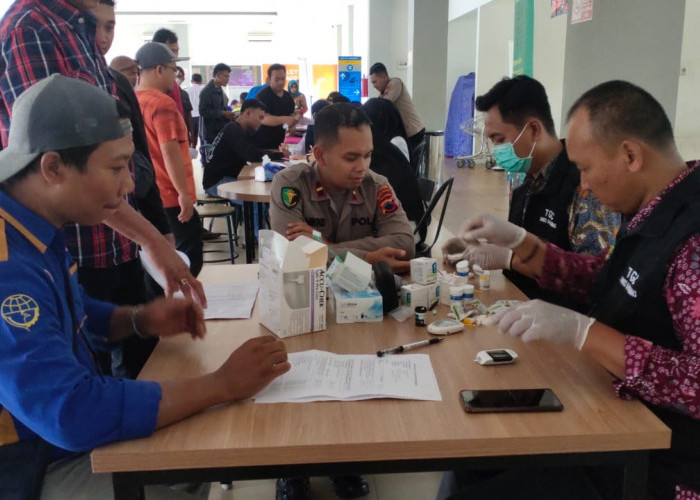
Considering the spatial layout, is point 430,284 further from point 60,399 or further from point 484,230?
point 60,399

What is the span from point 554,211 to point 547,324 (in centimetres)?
91

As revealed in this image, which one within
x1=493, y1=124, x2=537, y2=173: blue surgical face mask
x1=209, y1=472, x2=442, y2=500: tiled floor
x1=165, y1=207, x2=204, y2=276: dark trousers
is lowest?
x1=209, y1=472, x2=442, y2=500: tiled floor

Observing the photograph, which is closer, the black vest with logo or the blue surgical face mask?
the black vest with logo

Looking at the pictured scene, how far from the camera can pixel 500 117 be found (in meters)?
2.23

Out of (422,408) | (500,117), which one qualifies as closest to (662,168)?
(422,408)

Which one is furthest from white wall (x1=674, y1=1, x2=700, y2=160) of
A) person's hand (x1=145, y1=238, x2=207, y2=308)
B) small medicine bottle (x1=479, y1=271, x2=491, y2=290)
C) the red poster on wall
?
person's hand (x1=145, y1=238, x2=207, y2=308)

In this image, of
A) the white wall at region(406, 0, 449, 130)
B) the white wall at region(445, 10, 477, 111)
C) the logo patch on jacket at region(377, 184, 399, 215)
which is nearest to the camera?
the logo patch on jacket at region(377, 184, 399, 215)

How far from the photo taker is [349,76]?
10.2m

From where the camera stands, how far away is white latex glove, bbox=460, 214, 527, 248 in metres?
1.70

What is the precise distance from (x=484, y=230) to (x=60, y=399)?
118 centimetres

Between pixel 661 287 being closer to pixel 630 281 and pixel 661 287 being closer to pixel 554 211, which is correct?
pixel 630 281

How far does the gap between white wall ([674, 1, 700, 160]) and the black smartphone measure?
7.05 feet

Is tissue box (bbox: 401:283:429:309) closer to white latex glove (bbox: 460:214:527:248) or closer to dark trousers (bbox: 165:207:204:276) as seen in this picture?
white latex glove (bbox: 460:214:527:248)

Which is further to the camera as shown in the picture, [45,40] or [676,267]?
[45,40]
